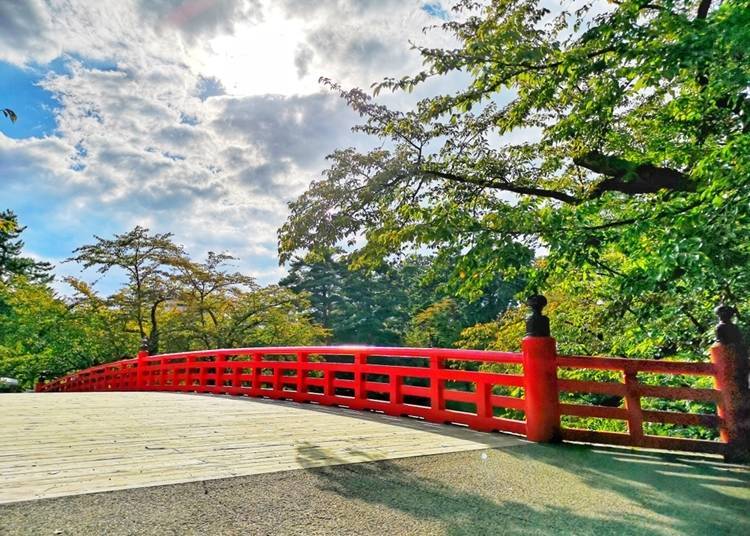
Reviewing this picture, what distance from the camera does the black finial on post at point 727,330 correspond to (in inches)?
149

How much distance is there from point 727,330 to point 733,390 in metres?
0.46

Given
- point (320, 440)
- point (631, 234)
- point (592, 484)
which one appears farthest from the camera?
point (631, 234)

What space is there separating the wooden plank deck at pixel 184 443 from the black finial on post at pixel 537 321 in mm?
984

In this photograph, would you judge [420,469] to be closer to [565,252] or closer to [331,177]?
[565,252]

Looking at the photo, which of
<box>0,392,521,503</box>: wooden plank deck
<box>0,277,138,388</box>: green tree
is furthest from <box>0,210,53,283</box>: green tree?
<box>0,392,521,503</box>: wooden plank deck

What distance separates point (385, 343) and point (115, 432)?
3012 cm

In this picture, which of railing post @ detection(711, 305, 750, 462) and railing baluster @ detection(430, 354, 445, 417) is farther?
railing baluster @ detection(430, 354, 445, 417)

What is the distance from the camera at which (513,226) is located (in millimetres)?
5844

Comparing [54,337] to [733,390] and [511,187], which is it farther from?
[733,390]

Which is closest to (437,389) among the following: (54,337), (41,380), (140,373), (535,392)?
(535,392)

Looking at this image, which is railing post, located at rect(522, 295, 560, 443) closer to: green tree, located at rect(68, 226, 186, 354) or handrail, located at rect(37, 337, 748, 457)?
handrail, located at rect(37, 337, 748, 457)

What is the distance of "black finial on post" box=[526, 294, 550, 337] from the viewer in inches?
173

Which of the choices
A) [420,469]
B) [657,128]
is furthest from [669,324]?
[420,469]

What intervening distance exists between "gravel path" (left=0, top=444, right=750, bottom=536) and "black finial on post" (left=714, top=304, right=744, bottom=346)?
3.08 ft
